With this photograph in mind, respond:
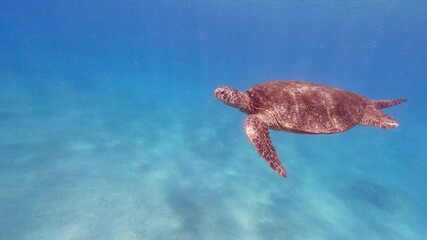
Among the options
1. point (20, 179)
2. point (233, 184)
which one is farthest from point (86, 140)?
point (233, 184)

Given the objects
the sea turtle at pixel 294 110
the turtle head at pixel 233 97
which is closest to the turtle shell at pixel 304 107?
the sea turtle at pixel 294 110

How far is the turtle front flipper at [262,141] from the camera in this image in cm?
554

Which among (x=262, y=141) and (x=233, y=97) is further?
(x=233, y=97)

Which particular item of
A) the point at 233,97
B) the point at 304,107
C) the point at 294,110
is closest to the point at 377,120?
the point at 304,107

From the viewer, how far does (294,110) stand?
6535 mm

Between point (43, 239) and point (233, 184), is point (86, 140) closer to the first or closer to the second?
point (43, 239)

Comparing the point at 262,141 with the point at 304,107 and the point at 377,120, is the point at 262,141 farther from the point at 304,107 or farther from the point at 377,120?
the point at 377,120

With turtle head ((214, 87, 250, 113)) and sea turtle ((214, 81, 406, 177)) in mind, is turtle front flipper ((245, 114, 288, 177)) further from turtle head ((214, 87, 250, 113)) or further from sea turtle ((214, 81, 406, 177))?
turtle head ((214, 87, 250, 113))

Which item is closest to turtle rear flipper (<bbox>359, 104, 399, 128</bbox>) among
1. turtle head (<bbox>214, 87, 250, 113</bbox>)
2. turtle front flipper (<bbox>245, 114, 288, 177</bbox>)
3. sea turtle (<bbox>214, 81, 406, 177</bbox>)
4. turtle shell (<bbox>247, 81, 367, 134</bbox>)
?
sea turtle (<bbox>214, 81, 406, 177</bbox>)

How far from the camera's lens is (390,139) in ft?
72.9

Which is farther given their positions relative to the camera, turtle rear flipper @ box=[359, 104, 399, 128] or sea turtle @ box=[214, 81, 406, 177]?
turtle rear flipper @ box=[359, 104, 399, 128]

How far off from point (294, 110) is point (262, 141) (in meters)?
1.21

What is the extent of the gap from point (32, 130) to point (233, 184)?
34.2 ft

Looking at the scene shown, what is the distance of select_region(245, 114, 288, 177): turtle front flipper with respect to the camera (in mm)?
5539
